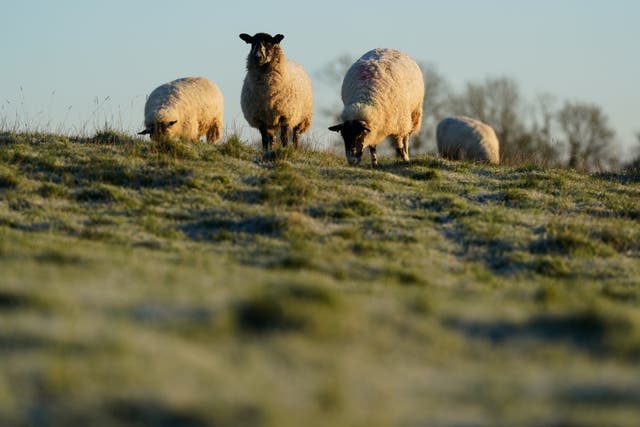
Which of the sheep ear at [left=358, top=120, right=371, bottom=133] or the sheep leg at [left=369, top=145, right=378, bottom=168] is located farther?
the sheep leg at [left=369, top=145, right=378, bottom=168]

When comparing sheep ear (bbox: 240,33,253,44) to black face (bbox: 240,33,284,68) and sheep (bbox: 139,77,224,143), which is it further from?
sheep (bbox: 139,77,224,143)

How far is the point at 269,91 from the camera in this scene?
16750 mm

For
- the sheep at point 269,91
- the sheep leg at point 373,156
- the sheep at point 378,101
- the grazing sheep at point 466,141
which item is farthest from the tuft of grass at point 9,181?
the grazing sheep at point 466,141

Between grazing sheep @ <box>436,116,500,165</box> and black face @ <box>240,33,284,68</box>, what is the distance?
9.64 meters

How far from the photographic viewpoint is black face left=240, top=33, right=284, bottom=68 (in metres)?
16.5

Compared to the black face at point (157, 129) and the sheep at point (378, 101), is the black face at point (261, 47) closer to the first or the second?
the sheep at point (378, 101)

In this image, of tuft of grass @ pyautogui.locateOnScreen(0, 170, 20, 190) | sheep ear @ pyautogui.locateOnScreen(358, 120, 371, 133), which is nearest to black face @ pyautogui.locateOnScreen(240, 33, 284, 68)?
sheep ear @ pyautogui.locateOnScreen(358, 120, 371, 133)

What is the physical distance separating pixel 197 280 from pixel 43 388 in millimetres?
2556

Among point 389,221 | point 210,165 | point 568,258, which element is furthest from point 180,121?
point 568,258

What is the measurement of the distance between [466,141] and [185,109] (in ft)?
32.6

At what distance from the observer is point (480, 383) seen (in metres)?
4.58

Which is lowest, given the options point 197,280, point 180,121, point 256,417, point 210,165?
point 256,417

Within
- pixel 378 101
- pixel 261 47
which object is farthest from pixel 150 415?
pixel 261 47

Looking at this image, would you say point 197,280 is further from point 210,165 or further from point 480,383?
point 210,165
